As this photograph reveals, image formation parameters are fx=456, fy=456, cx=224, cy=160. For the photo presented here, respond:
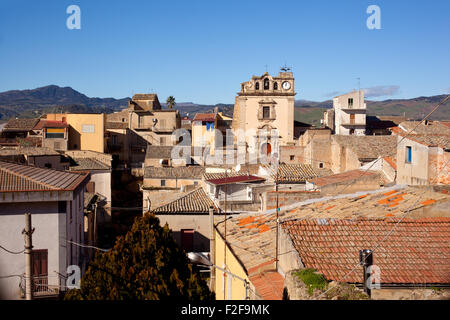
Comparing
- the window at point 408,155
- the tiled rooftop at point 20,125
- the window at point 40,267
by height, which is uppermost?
the tiled rooftop at point 20,125

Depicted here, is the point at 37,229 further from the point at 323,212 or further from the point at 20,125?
the point at 20,125

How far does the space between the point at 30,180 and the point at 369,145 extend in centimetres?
2007

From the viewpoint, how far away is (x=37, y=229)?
1264 cm

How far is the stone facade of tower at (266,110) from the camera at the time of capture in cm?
4459

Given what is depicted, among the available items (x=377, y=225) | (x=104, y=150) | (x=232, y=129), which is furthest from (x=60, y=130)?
(x=377, y=225)

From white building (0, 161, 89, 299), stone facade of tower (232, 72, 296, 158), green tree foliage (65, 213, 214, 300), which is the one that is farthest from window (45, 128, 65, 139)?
green tree foliage (65, 213, 214, 300)

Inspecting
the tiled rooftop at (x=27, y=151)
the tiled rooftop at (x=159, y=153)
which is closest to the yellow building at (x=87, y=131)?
the tiled rooftop at (x=159, y=153)

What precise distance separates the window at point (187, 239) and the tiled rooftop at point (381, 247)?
10.6m

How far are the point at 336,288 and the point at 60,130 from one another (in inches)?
1546

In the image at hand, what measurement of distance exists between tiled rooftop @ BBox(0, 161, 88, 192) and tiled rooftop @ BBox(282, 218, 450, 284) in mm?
7297

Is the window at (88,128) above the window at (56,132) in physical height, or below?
above

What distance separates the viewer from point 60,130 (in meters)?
41.5

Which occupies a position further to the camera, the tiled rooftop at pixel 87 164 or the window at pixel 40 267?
the tiled rooftop at pixel 87 164

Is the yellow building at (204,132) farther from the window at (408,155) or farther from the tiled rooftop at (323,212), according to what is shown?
the tiled rooftop at (323,212)
